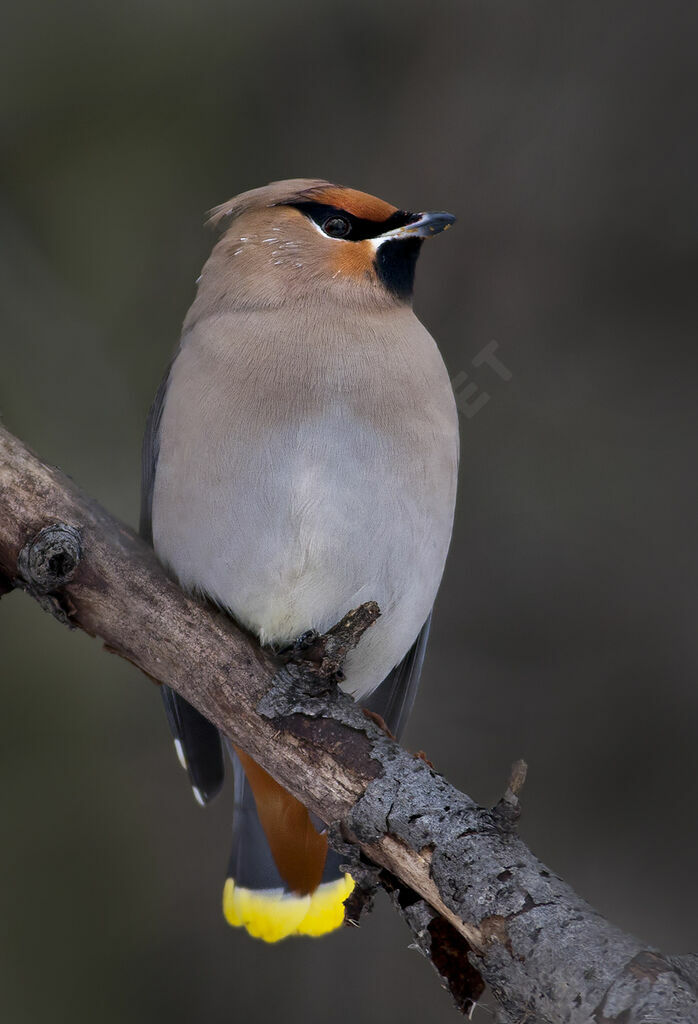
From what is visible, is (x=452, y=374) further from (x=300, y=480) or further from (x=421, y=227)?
(x=300, y=480)

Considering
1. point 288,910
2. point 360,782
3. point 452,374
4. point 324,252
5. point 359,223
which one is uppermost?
point 452,374

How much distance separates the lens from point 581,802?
4105 mm

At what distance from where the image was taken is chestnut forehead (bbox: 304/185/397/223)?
10.2 ft

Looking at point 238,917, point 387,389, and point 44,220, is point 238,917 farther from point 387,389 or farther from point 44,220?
point 44,220

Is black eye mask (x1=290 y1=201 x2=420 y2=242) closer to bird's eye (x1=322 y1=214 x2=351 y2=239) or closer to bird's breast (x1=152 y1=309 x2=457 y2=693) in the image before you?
bird's eye (x1=322 y1=214 x2=351 y2=239)

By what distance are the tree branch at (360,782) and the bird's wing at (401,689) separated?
0.68 meters

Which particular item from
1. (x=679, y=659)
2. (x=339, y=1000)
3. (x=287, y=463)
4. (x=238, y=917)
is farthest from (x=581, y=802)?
(x=287, y=463)

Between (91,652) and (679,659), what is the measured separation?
6.31 ft

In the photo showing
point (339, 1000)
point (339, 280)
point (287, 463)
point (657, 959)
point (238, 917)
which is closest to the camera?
point (657, 959)

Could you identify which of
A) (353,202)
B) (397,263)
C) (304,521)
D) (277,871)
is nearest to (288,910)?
(277,871)

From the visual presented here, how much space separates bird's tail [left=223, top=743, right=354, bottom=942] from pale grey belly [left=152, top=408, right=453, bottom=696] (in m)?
0.47

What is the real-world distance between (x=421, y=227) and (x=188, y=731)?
143 centimetres

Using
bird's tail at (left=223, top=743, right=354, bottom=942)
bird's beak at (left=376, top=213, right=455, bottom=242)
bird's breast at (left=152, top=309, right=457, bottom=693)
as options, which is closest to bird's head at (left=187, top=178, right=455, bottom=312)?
bird's beak at (left=376, top=213, right=455, bottom=242)

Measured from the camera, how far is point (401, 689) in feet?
11.7
